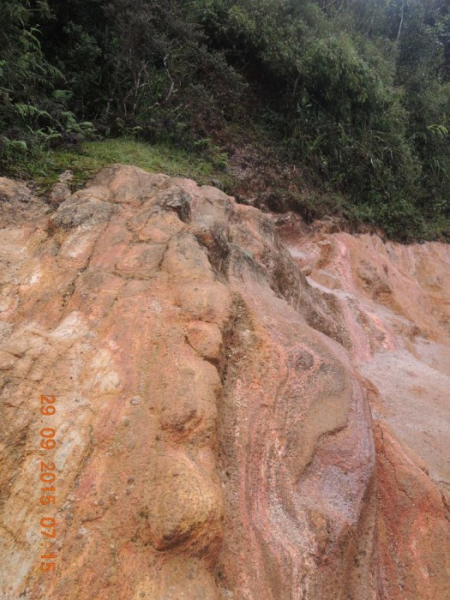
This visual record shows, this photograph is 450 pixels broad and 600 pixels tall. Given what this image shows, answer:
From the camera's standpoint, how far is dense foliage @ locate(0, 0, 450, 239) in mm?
7496

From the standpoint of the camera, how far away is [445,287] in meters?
9.65

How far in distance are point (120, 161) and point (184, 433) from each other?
16.3 ft

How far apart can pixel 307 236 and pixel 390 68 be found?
769 cm

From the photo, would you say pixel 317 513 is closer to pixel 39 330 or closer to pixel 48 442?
pixel 48 442

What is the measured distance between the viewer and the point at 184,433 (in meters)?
2.32

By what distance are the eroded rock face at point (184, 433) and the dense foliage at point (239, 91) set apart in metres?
3.25

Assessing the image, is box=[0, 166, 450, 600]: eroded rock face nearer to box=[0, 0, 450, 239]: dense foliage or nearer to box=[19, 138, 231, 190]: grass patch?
box=[19, 138, 231, 190]: grass patch

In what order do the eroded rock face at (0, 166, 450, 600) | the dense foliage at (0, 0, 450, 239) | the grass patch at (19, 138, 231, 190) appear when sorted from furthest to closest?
the dense foliage at (0, 0, 450, 239) → the grass patch at (19, 138, 231, 190) → the eroded rock face at (0, 166, 450, 600)
